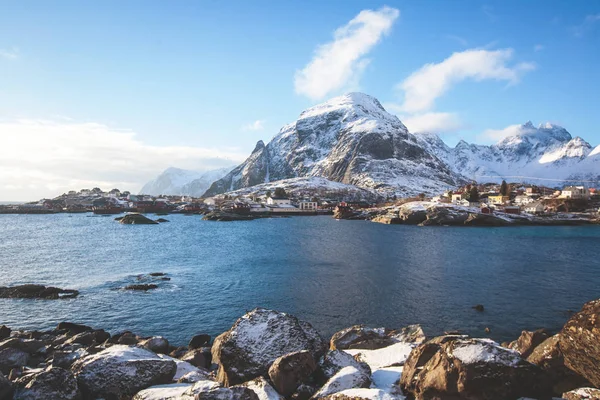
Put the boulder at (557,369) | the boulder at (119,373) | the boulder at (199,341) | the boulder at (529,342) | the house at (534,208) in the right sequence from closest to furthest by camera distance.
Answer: the boulder at (557,369), the boulder at (119,373), the boulder at (529,342), the boulder at (199,341), the house at (534,208)

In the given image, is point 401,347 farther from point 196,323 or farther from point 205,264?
point 205,264

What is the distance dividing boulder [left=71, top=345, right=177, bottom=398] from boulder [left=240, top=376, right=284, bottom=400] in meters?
3.80

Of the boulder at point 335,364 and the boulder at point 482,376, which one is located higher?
the boulder at point 482,376

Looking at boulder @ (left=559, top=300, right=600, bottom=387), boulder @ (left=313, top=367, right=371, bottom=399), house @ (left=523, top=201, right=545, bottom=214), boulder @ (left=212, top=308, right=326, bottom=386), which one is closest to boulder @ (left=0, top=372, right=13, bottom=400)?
boulder @ (left=212, top=308, right=326, bottom=386)

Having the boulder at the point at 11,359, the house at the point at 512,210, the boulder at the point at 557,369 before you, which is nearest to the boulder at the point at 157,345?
the boulder at the point at 11,359

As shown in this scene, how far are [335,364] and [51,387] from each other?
976cm

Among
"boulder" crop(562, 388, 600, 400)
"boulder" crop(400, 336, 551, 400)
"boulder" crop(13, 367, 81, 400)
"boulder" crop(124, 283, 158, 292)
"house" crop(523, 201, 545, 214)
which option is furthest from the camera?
"house" crop(523, 201, 545, 214)

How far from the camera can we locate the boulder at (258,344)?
13.2 metres

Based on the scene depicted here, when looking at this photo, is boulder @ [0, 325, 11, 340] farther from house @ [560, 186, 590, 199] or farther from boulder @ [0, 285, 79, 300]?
house @ [560, 186, 590, 199]

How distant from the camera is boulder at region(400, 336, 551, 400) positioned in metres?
9.95

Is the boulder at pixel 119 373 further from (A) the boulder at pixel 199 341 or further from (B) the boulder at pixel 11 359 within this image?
(A) the boulder at pixel 199 341

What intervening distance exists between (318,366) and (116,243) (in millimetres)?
85331

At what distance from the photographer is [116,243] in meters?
86.4

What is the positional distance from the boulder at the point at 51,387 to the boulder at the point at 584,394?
589 inches
